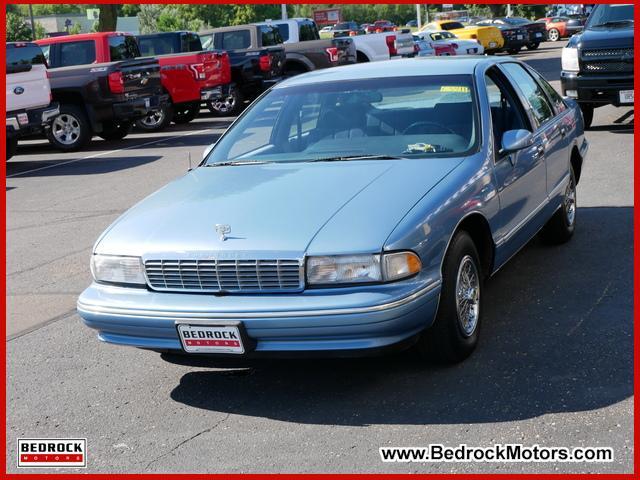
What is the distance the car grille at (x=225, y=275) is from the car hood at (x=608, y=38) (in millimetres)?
10219

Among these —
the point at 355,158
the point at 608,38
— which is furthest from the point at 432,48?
the point at 355,158

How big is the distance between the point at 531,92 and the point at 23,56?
1109cm

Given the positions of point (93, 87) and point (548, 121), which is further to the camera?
point (93, 87)

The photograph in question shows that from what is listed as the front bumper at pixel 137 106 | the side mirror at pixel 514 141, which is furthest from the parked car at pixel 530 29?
the side mirror at pixel 514 141

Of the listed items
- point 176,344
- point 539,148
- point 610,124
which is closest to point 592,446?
point 176,344

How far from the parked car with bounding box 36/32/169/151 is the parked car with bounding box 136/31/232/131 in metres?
1.87

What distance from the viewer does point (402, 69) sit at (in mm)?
6496

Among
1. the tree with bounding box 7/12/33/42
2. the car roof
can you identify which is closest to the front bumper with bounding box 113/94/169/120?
the car roof

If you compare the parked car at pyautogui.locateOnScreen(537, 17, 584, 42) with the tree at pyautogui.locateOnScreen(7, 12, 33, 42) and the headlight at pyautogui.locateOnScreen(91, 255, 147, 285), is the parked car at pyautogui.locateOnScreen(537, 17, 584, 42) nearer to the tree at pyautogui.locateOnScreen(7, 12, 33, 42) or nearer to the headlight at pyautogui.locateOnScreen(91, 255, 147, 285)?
the tree at pyautogui.locateOnScreen(7, 12, 33, 42)

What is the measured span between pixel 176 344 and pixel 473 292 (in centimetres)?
161

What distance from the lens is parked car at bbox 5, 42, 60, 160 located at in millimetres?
15727

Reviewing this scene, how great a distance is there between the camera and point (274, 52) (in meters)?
22.8

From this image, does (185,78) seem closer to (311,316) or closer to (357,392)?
(357,392)

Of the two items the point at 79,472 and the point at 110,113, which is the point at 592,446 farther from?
the point at 110,113
